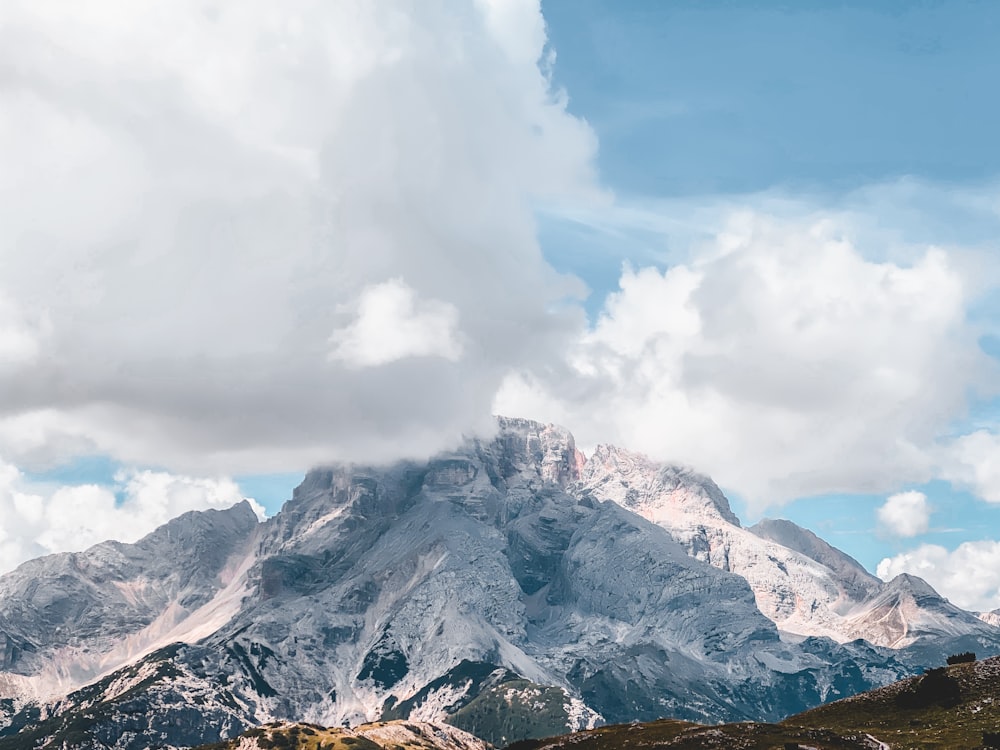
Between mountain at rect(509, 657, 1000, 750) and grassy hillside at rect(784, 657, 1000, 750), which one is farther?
mountain at rect(509, 657, 1000, 750)

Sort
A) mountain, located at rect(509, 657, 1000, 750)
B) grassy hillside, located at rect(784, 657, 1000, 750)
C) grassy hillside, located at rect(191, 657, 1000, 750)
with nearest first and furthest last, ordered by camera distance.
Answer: grassy hillside, located at rect(784, 657, 1000, 750) → mountain, located at rect(509, 657, 1000, 750) → grassy hillside, located at rect(191, 657, 1000, 750)

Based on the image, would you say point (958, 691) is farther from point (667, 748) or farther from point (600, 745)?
point (600, 745)

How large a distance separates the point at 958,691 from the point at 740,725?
29.8 meters

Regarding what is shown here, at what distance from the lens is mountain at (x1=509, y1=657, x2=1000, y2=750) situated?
410 ft

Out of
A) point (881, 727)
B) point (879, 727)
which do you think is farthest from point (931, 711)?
point (879, 727)

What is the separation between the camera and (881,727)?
137m

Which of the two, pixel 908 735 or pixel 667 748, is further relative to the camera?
pixel 667 748

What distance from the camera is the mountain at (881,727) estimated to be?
410 ft

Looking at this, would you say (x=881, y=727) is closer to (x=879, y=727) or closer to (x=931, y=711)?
(x=879, y=727)

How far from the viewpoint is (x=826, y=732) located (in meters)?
137

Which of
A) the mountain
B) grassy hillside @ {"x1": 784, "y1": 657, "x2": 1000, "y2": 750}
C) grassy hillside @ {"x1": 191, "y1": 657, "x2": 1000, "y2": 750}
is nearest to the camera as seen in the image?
grassy hillside @ {"x1": 784, "y1": 657, "x2": 1000, "y2": 750}

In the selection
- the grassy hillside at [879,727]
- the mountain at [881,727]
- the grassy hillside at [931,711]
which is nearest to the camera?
the grassy hillside at [931,711]

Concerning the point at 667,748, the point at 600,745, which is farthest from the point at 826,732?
the point at 600,745

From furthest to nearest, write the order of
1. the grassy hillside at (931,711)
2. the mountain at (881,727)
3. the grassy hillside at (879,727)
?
the grassy hillside at (879,727), the mountain at (881,727), the grassy hillside at (931,711)
